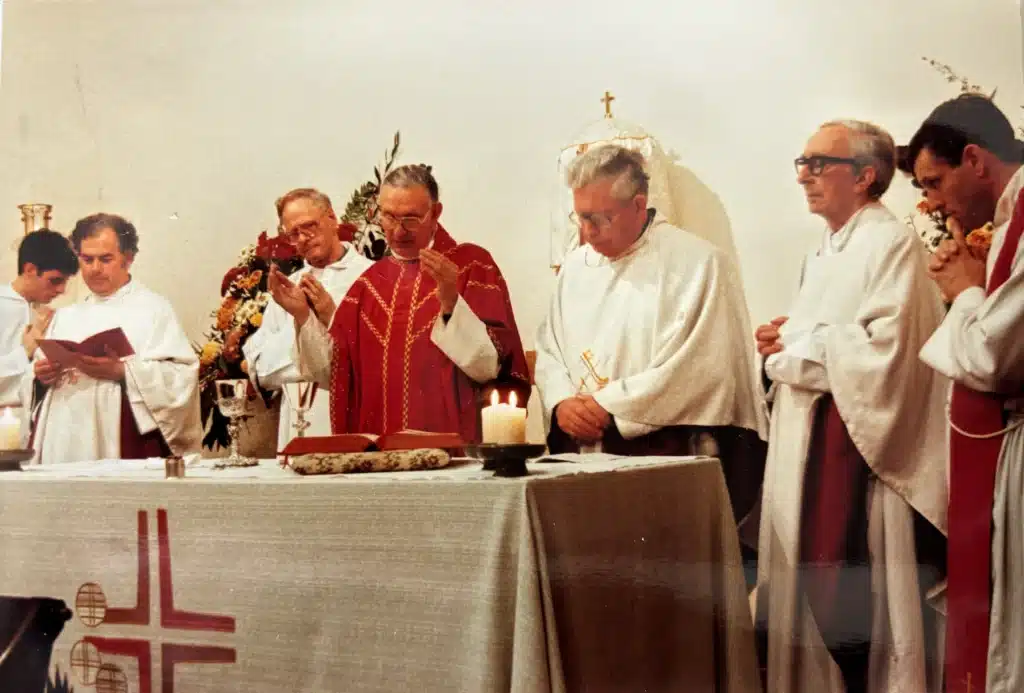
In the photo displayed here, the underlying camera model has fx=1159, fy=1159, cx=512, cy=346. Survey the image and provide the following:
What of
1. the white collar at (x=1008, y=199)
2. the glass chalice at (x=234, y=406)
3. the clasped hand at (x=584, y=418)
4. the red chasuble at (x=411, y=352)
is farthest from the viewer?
the red chasuble at (x=411, y=352)

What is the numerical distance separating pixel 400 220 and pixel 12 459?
125cm

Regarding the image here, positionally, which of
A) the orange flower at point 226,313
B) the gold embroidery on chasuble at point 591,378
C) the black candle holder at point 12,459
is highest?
the orange flower at point 226,313

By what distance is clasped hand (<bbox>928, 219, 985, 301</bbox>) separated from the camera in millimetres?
2701

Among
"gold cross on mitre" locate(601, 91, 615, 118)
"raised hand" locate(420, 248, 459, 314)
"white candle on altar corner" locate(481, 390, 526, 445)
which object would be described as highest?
"gold cross on mitre" locate(601, 91, 615, 118)

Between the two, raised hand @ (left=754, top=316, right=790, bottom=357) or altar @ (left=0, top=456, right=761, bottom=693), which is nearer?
altar @ (left=0, top=456, right=761, bottom=693)

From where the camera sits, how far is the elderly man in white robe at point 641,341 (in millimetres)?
3000

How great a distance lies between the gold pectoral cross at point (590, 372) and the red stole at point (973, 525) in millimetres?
902

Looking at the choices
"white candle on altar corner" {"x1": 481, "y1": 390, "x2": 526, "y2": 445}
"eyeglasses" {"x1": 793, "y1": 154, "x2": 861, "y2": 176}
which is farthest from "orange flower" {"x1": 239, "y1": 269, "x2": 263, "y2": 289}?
"eyeglasses" {"x1": 793, "y1": 154, "x2": 861, "y2": 176}

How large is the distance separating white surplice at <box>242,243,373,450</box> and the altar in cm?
50

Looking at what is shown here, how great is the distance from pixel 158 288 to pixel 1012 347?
2.43 metres

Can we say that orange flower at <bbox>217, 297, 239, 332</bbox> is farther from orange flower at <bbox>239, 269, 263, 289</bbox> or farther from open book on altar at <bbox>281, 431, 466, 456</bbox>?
open book on altar at <bbox>281, 431, 466, 456</bbox>

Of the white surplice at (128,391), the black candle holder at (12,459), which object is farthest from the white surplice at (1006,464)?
the black candle holder at (12,459)

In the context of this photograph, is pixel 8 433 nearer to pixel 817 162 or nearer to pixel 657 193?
pixel 657 193

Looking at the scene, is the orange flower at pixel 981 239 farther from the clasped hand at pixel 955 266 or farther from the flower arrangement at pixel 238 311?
the flower arrangement at pixel 238 311
